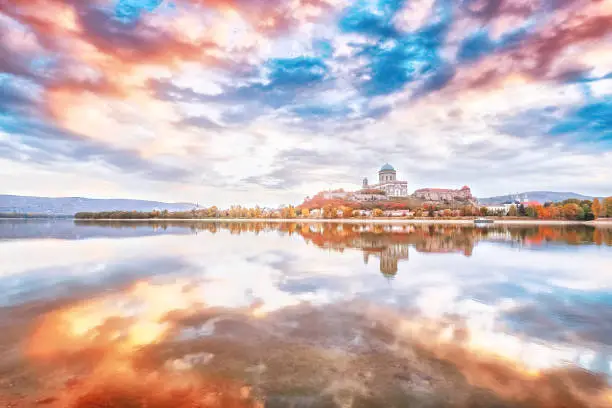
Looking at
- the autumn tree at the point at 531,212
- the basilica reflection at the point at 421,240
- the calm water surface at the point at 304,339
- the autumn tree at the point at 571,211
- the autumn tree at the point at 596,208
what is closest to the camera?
the calm water surface at the point at 304,339

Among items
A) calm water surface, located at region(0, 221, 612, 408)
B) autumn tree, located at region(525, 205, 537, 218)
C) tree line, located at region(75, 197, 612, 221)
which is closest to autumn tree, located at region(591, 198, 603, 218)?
tree line, located at region(75, 197, 612, 221)

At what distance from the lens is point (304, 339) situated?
938cm

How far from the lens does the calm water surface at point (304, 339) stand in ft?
21.7

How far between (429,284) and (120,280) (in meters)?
15.6

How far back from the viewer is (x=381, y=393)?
659cm

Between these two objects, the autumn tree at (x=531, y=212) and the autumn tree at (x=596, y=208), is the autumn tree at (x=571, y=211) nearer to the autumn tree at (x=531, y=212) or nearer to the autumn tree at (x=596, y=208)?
the autumn tree at (x=596, y=208)

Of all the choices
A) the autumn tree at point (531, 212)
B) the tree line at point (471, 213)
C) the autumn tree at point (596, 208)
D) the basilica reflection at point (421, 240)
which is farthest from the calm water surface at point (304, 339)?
the autumn tree at point (531, 212)

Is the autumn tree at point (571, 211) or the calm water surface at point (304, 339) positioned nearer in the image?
the calm water surface at point (304, 339)

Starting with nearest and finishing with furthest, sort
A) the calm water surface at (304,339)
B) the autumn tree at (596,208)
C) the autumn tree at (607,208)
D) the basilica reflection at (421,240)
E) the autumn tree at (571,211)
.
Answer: the calm water surface at (304,339) → the basilica reflection at (421,240) → the autumn tree at (607,208) → the autumn tree at (571,211) → the autumn tree at (596,208)

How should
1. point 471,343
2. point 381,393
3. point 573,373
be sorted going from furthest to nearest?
point 471,343 < point 573,373 < point 381,393

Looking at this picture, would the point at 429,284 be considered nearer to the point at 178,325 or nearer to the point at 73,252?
the point at 178,325

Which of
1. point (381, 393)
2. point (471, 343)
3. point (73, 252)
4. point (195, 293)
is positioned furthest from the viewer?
point (73, 252)

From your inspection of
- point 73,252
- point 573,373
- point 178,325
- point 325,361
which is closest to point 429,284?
point 573,373

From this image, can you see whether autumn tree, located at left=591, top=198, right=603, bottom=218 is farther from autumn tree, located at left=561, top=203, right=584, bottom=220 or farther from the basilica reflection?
the basilica reflection
